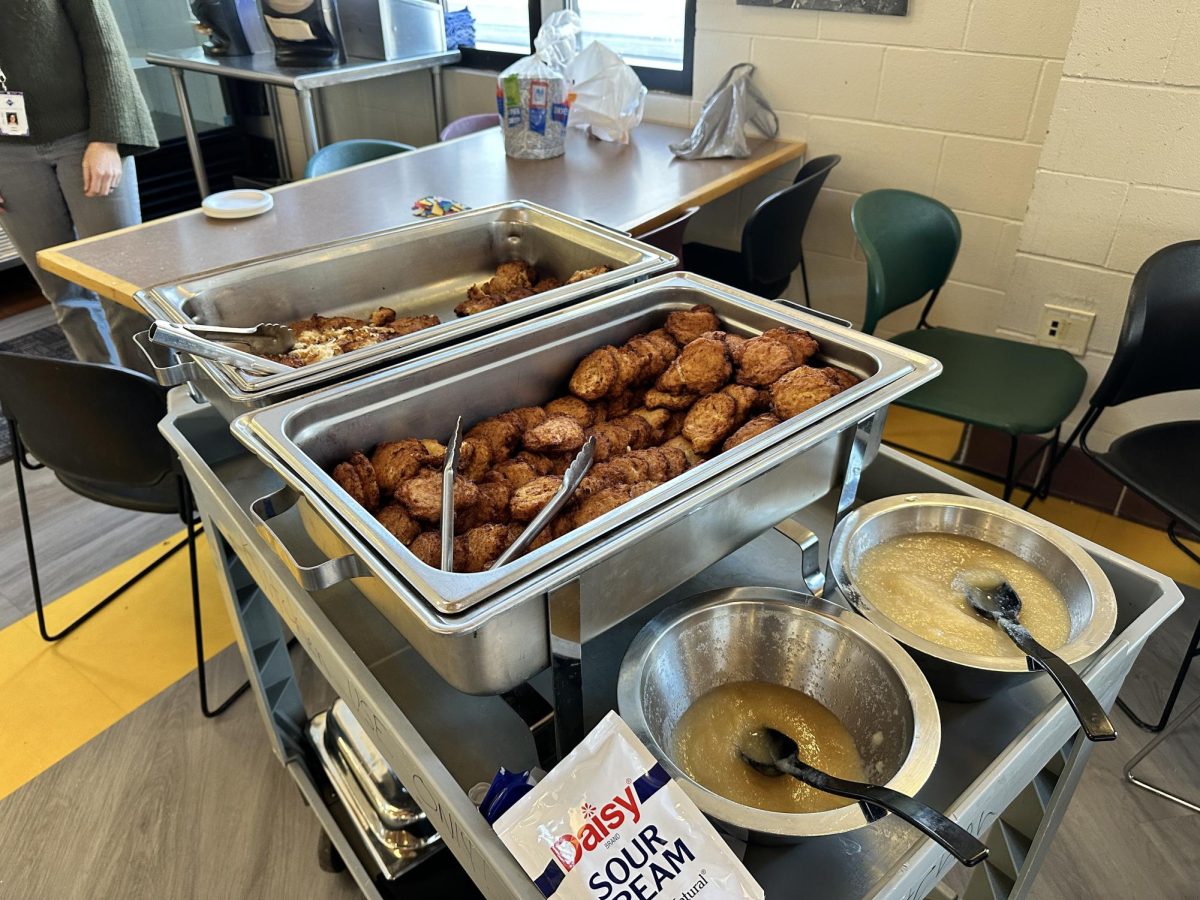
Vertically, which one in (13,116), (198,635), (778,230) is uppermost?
(13,116)

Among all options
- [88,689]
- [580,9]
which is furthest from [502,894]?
[580,9]

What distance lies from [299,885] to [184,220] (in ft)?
5.01

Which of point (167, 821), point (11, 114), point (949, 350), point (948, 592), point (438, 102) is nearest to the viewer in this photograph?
point (948, 592)

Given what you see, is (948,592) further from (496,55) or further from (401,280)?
(496,55)

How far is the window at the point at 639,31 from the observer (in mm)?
2857

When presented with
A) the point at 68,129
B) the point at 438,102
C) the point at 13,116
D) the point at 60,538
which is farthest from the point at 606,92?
the point at 60,538

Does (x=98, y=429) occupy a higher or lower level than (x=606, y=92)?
lower

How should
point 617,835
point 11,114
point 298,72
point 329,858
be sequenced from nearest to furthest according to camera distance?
point 617,835 → point 329,858 → point 11,114 → point 298,72

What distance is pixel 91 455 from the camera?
1550mm

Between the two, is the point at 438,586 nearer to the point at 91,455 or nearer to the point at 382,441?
the point at 382,441

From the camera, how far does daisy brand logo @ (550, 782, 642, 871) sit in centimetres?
64

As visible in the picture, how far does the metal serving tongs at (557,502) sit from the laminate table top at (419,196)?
98 cm

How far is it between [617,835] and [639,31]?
2981 millimetres

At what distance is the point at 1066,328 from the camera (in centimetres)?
214
